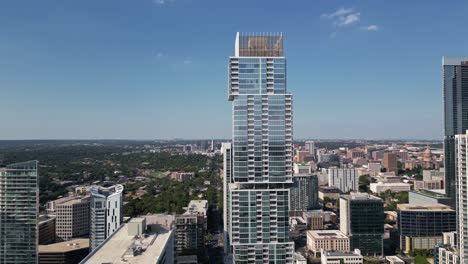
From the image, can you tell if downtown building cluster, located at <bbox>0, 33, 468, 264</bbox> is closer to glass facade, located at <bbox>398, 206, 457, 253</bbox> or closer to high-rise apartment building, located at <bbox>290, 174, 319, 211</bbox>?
glass facade, located at <bbox>398, 206, 457, 253</bbox>

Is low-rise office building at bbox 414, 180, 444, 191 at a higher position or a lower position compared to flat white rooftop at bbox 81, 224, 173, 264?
lower

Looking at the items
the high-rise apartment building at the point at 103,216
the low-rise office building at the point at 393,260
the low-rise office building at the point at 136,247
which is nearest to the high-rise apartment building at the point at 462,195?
the low-rise office building at the point at 393,260

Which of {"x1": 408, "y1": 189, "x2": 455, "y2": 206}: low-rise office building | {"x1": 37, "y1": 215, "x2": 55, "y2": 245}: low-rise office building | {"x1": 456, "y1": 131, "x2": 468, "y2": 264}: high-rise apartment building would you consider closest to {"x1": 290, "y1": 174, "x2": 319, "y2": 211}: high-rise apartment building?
{"x1": 408, "y1": 189, "x2": 455, "y2": 206}: low-rise office building

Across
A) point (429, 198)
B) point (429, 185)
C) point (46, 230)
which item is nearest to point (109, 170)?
point (46, 230)

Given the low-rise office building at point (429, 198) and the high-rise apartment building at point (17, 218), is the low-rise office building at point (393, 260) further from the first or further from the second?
the high-rise apartment building at point (17, 218)

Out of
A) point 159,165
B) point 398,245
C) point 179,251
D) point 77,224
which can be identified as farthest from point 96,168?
point 398,245

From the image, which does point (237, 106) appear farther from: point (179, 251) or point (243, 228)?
point (179, 251)
